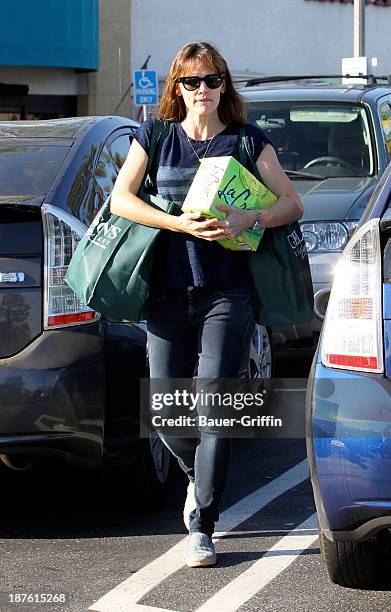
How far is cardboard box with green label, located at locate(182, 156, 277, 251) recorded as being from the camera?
4332 mm

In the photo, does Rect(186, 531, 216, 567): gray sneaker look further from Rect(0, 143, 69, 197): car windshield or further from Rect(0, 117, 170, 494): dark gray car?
Rect(0, 143, 69, 197): car windshield

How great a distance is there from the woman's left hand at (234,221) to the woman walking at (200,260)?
0.04 metres

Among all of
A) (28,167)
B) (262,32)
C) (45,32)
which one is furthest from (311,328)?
(262,32)

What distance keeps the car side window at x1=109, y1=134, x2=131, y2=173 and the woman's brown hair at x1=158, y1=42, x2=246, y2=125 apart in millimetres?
856

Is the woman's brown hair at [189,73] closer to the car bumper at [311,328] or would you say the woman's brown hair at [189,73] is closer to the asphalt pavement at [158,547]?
the asphalt pavement at [158,547]

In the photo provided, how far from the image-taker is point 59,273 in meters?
4.67

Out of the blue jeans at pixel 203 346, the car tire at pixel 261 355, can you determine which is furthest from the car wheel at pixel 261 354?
the blue jeans at pixel 203 346

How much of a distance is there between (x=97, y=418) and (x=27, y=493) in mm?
1192

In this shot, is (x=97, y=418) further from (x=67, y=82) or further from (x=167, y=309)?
(x=67, y=82)

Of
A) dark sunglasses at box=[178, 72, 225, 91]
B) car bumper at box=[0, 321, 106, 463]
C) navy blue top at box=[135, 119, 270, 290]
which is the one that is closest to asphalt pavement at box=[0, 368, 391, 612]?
car bumper at box=[0, 321, 106, 463]

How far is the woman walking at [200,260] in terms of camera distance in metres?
4.51

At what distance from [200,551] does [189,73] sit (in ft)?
5.54

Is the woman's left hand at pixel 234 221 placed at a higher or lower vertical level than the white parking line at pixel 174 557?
higher

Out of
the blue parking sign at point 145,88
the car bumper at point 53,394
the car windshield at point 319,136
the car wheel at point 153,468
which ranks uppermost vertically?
the blue parking sign at point 145,88
